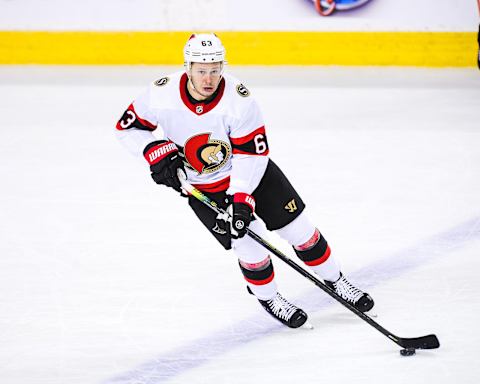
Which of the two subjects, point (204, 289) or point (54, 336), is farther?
point (204, 289)

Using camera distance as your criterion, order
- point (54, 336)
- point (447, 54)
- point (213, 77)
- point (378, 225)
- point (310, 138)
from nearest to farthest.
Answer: point (213, 77) < point (54, 336) < point (378, 225) < point (310, 138) < point (447, 54)

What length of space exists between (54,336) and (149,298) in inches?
17.2

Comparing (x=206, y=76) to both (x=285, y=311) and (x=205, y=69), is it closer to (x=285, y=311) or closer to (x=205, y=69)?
(x=205, y=69)

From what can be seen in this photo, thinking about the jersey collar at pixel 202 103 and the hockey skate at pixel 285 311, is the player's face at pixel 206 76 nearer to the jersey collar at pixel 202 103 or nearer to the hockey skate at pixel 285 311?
the jersey collar at pixel 202 103

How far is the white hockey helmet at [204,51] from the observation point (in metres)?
2.66

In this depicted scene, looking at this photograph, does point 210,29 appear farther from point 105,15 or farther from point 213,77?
point 213,77

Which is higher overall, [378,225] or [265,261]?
[265,261]

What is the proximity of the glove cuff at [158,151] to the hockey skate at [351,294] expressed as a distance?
859 mm

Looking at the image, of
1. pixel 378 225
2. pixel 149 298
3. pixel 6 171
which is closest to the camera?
pixel 149 298

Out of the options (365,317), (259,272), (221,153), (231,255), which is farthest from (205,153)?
(231,255)

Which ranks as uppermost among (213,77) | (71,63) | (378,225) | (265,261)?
(213,77)

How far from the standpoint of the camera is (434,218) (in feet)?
13.2

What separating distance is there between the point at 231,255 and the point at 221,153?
941 mm

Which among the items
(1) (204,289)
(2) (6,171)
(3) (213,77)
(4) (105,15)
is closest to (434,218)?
(1) (204,289)
